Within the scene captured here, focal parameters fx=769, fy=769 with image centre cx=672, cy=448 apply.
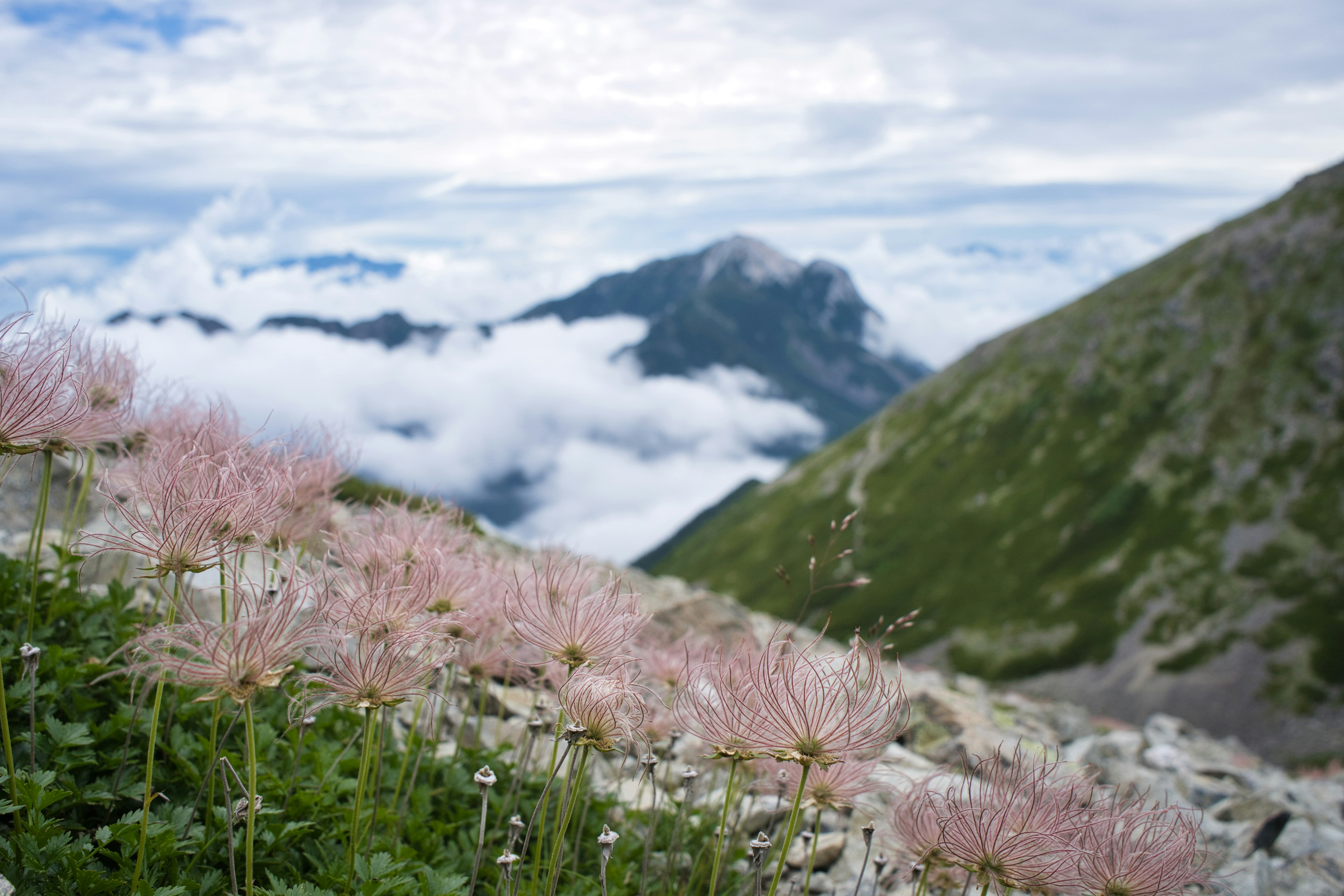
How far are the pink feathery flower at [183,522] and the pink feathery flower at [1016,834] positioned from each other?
15.9 ft

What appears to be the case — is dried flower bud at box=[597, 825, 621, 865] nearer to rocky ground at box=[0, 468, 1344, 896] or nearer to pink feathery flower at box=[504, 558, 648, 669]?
rocky ground at box=[0, 468, 1344, 896]

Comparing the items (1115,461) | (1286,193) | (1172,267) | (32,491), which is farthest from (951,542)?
(32,491)

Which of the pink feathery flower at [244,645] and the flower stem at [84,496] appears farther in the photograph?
the flower stem at [84,496]

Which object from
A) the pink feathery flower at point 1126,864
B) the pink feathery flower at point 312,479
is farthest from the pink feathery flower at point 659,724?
the pink feathery flower at point 312,479

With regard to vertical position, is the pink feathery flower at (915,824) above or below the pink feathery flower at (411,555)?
below

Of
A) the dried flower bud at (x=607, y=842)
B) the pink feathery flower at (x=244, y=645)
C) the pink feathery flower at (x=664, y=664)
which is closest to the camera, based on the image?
the dried flower bud at (x=607, y=842)

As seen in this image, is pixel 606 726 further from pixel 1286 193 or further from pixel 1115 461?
pixel 1286 193

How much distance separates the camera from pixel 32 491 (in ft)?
52.8

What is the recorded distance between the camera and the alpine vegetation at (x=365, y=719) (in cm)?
459

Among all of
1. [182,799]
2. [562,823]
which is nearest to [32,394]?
[182,799]

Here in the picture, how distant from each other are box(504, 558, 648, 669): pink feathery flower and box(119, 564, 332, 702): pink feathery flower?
50.9 inches

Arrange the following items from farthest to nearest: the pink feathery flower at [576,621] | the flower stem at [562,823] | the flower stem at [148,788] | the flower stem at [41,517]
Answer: the flower stem at [41,517] → the pink feathery flower at [576,621] → the flower stem at [562,823] → the flower stem at [148,788]

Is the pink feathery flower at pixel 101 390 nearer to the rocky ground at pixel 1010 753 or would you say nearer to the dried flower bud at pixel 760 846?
the rocky ground at pixel 1010 753

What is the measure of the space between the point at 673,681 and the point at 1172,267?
7983 inches
